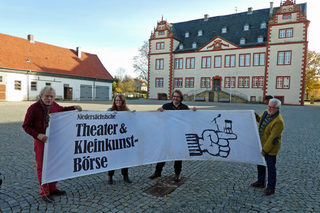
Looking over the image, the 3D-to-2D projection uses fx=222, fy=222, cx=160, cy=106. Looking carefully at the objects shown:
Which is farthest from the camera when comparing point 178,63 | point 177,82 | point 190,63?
point 177,82

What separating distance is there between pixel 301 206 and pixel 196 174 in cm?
191

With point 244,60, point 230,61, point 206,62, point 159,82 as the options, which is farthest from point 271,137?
point 159,82

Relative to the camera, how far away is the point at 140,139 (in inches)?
168

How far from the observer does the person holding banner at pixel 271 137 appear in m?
3.57

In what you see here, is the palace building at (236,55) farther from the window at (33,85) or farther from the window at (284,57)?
the window at (33,85)

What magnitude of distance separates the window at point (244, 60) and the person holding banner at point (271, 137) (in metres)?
37.5

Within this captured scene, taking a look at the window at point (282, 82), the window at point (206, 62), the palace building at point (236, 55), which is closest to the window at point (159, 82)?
the palace building at point (236, 55)

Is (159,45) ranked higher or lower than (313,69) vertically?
higher

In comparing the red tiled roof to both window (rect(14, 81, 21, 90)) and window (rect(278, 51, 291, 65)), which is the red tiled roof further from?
window (rect(278, 51, 291, 65))

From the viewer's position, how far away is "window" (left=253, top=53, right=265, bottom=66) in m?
37.0

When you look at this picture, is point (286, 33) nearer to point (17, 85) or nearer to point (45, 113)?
point (45, 113)

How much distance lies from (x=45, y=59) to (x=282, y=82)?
37.3m

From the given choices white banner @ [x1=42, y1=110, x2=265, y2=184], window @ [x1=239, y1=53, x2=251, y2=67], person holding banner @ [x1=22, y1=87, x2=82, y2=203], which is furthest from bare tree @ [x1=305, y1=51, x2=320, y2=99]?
person holding banner @ [x1=22, y1=87, x2=82, y2=203]

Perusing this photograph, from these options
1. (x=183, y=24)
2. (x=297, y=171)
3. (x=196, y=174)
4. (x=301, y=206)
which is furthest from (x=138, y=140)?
(x=183, y=24)
